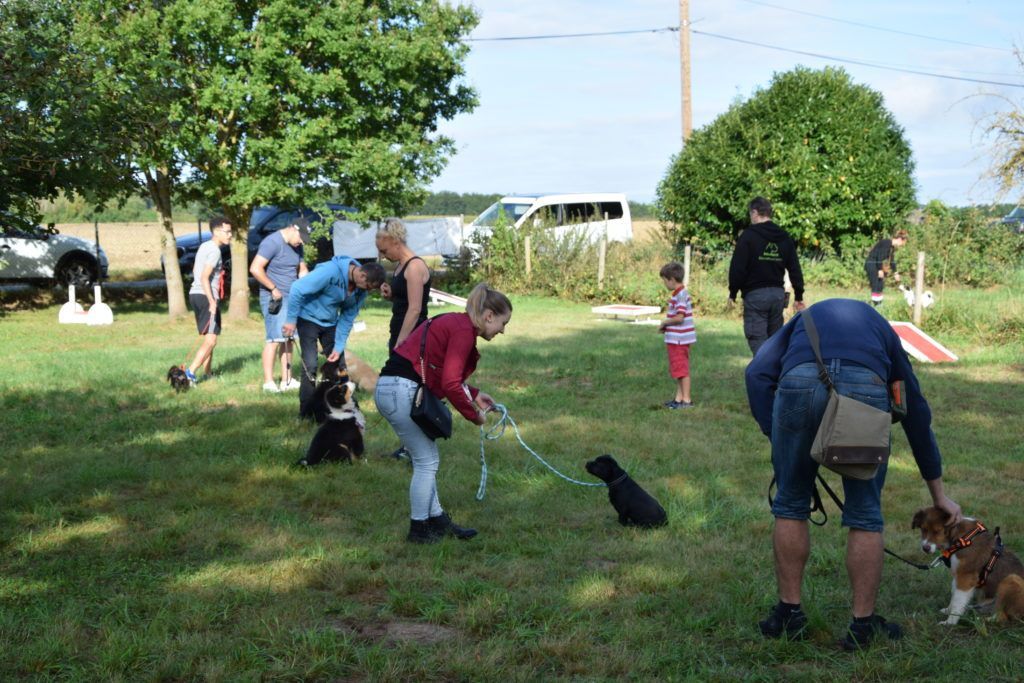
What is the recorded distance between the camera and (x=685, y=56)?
89.4ft

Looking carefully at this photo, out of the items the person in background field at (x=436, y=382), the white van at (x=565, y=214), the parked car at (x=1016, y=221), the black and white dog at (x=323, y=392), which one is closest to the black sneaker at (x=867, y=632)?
the person in background field at (x=436, y=382)

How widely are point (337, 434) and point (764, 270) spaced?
4.34 meters

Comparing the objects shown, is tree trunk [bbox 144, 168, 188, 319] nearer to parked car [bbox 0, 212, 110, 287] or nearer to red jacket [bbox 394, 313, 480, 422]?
parked car [bbox 0, 212, 110, 287]

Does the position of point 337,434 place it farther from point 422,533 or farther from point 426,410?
point 426,410

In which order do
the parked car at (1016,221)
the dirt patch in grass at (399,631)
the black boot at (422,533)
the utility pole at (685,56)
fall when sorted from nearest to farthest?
the dirt patch in grass at (399,631)
the black boot at (422,533)
the parked car at (1016,221)
the utility pole at (685,56)

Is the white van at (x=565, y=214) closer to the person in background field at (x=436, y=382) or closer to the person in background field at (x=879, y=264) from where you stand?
the person in background field at (x=879, y=264)

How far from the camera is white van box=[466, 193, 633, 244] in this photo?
22.6 metres

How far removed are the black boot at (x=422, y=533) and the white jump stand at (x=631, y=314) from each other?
12.1 metres

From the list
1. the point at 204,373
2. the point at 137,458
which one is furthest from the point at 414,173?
the point at 137,458

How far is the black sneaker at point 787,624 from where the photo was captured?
4039 millimetres

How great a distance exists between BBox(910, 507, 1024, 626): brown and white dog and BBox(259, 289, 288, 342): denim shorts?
7029 mm

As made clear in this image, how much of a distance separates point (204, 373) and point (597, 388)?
14.3 feet

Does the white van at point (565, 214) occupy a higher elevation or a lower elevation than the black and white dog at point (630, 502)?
higher

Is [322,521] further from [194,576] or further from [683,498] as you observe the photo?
[683,498]
